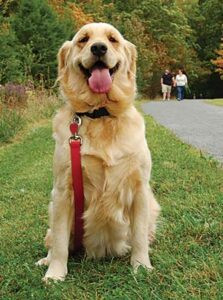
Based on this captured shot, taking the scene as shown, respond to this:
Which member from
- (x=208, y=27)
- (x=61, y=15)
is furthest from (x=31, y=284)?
(x=208, y=27)

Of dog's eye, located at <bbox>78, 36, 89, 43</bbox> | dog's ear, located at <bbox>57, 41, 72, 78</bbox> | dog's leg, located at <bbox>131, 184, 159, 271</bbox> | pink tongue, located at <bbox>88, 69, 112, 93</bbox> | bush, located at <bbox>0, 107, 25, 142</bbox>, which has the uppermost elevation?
dog's eye, located at <bbox>78, 36, 89, 43</bbox>

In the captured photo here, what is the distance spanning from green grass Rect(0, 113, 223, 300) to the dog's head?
102cm

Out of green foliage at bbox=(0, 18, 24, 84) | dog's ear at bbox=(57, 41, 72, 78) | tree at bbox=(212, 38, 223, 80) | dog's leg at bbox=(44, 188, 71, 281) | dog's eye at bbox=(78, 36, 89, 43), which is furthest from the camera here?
tree at bbox=(212, 38, 223, 80)

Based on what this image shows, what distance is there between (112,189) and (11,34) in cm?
1833

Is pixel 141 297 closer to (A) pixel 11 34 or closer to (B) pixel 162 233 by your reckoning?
(B) pixel 162 233

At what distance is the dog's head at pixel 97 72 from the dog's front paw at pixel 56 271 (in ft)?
3.28

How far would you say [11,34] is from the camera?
20.4m

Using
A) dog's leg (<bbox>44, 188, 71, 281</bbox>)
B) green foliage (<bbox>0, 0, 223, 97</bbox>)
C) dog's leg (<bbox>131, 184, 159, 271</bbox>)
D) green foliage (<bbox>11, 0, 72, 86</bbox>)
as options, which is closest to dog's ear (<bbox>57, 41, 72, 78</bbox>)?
dog's leg (<bbox>44, 188, 71, 281</bbox>)

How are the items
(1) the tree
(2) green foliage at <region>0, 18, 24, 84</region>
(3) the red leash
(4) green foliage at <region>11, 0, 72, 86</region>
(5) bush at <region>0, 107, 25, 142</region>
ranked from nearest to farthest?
(3) the red leash, (5) bush at <region>0, 107, 25, 142</region>, (2) green foliage at <region>0, 18, 24, 84</region>, (4) green foliage at <region>11, 0, 72, 86</region>, (1) the tree

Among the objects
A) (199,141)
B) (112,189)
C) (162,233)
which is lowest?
(199,141)

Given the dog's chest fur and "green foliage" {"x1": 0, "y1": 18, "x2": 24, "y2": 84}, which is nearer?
the dog's chest fur

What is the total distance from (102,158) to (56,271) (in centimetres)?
77

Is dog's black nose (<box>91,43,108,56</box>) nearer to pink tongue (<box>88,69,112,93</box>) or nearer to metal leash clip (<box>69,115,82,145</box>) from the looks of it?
pink tongue (<box>88,69,112,93</box>)

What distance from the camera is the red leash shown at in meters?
3.14
